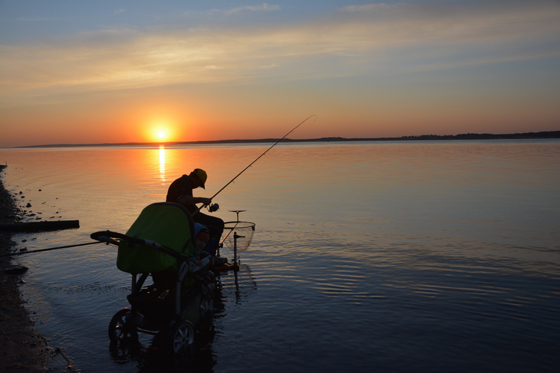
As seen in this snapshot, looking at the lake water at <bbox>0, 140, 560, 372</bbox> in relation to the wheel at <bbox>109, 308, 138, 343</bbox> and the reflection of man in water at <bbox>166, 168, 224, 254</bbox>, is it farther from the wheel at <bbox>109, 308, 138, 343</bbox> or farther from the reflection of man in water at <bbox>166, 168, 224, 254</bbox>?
the reflection of man in water at <bbox>166, 168, 224, 254</bbox>

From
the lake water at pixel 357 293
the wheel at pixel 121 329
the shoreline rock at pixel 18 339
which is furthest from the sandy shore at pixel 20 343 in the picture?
the wheel at pixel 121 329

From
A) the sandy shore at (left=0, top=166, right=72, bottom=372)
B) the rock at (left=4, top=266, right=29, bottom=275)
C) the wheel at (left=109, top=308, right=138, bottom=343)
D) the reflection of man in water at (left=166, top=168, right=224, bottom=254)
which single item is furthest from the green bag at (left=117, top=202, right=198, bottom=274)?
the rock at (left=4, top=266, right=29, bottom=275)

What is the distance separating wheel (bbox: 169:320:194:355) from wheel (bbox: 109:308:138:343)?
76 centimetres

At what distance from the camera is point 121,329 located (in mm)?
6734

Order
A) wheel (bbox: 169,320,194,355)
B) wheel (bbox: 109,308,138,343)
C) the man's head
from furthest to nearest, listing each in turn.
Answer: the man's head, wheel (bbox: 109,308,138,343), wheel (bbox: 169,320,194,355)

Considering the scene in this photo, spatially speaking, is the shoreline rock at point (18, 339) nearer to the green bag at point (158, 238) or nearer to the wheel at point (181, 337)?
the wheel at point (181, 337)

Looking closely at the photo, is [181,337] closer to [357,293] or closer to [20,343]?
[20,343]

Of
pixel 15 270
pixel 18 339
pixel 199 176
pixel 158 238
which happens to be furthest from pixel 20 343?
pixel 15 270

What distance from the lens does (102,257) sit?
1224 centimetres

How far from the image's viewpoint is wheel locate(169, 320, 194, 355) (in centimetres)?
618

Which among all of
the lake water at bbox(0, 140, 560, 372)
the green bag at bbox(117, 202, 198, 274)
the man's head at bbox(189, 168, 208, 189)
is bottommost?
the lake water at bbox(0, 140, 560, 372)

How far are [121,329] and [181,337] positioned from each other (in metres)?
0.97

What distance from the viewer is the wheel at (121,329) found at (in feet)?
21.6

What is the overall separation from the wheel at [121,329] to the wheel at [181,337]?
0.76m
